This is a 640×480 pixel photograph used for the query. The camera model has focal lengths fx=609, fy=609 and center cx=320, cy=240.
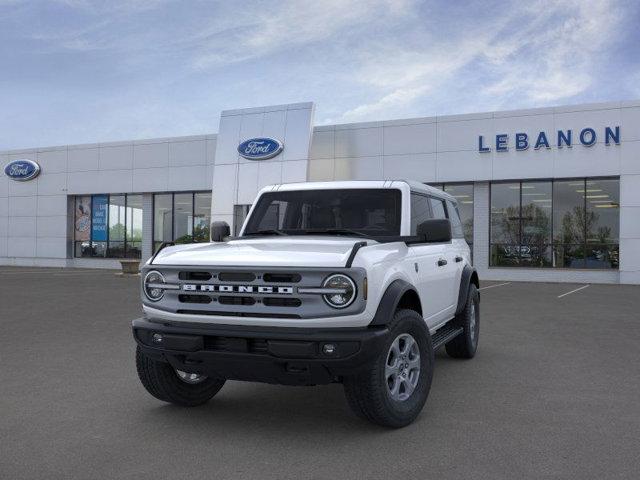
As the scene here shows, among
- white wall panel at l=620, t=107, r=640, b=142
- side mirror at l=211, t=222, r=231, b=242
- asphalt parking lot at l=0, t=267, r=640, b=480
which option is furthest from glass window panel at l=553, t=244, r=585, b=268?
side mirror at l=211, t=222, r=231, b=242

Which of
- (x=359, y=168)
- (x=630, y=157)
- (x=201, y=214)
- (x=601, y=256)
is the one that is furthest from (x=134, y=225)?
(x=630, y=157)

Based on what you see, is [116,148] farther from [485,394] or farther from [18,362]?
[485,394]

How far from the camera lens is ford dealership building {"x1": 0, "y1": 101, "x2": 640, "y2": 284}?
2144 cm

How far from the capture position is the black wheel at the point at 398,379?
4086mm

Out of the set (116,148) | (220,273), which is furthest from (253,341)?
(116,148)

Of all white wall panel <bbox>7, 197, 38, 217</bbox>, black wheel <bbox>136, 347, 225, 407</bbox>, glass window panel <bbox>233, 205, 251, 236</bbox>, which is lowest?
black wheel <bbox>136, 347, 225, 407</bbox>

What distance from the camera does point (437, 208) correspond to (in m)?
6.42

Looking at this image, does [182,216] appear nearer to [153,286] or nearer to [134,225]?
[134,225]

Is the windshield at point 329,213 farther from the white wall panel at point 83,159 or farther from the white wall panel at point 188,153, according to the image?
the white wall panel at point 83,159

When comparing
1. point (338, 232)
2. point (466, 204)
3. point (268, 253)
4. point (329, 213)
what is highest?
point (466, 204)

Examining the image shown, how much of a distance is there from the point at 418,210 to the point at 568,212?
60.4 feet

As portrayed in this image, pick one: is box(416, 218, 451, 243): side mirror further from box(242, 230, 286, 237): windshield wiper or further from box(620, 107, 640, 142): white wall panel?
box(620, 107, 640, 142): white wall panel

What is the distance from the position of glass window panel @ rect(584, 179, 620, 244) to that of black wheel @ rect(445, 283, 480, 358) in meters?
16.6

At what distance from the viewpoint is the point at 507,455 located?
3.90 m
